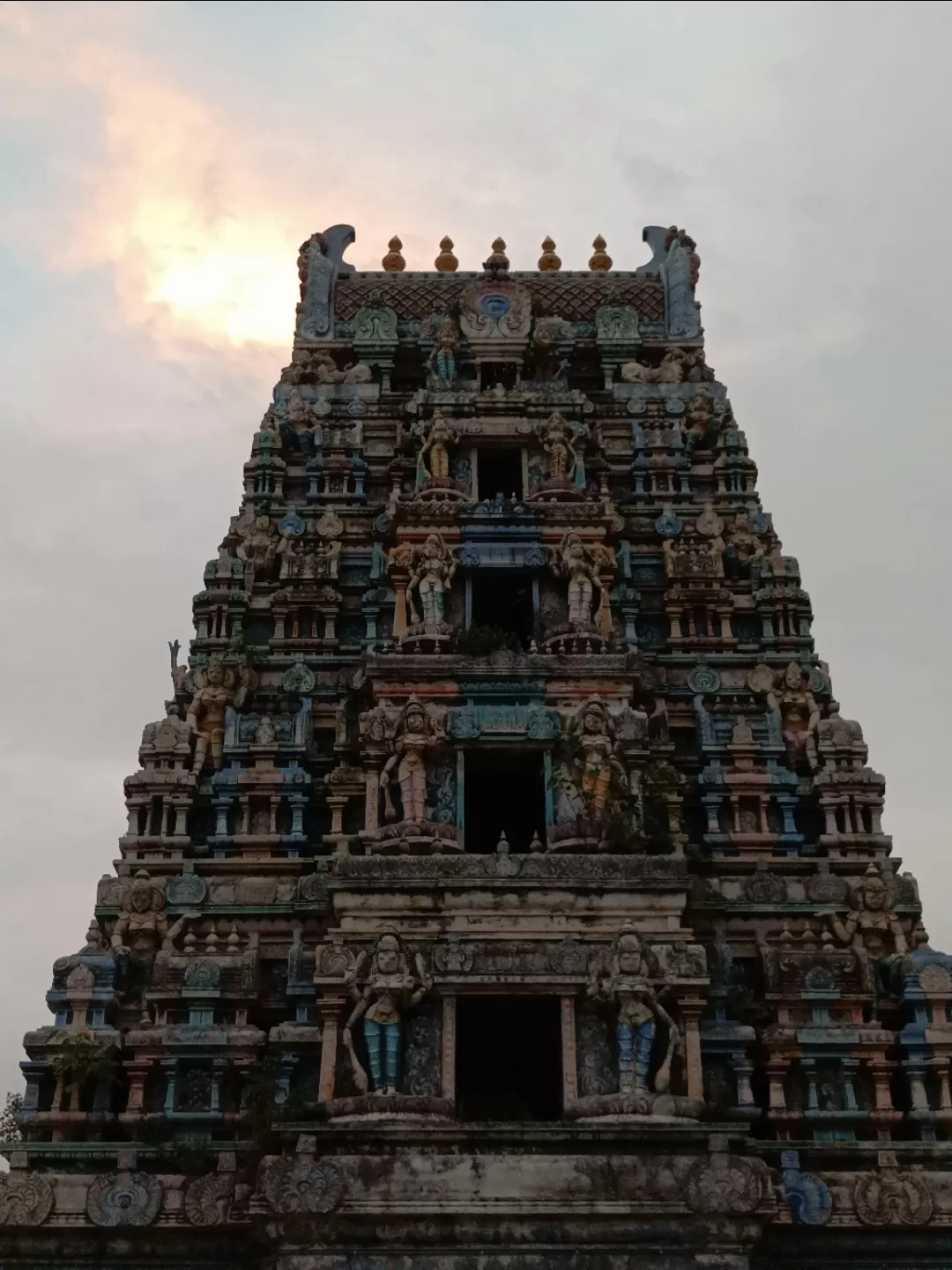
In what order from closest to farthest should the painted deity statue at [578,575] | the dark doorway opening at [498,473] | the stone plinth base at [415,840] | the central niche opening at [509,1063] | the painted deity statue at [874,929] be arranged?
1. the central niche opening at [509,1063]
2. the painted deity statue at [874,929]
3. the stone plinth base at [415,840]
4. the painted deity statue at [578,575]
5. the dark doorway opening at [498,473]

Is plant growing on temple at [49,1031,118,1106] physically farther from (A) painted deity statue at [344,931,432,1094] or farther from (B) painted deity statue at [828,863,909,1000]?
(B) painted deity statue at [828,863,909,1000]

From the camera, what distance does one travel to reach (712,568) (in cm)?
2333

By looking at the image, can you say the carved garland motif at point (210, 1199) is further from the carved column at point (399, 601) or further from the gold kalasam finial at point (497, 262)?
the gold kalasam finial at point (497, 262)

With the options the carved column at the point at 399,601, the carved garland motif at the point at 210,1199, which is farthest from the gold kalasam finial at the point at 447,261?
the carved garland motif at the point at 210,1199

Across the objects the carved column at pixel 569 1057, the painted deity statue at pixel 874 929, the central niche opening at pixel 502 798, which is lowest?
the carved column at pixel 569 1057

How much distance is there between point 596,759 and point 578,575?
3.78 meters

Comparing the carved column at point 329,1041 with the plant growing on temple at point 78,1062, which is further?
the plant growing on temple at point 78,1062

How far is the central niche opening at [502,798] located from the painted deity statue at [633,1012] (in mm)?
3288

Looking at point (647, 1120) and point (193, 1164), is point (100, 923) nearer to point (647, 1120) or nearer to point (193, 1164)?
point (193, 1164)

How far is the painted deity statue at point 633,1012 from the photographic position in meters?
16.6

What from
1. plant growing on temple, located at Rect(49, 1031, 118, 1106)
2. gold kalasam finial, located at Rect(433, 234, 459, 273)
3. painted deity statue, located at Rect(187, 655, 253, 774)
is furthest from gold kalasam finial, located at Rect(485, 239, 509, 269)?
plant growing on temple, located at Rect(49, 1031, 118, 1106)

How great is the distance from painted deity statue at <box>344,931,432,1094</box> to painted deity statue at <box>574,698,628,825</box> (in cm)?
345

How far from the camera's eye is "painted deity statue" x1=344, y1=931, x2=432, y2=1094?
16.7 meters

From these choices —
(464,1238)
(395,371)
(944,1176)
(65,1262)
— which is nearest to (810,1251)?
(944,1176)
